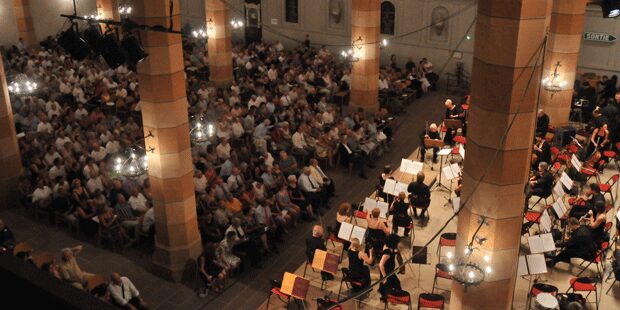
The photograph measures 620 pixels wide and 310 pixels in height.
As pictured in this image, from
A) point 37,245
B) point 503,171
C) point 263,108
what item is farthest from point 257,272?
point 263,108

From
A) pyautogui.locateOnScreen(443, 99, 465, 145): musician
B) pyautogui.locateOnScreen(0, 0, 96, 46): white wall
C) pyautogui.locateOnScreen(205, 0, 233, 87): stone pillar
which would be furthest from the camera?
pyautogui.locateOnScreen(0, 0, 96, 46): white wall

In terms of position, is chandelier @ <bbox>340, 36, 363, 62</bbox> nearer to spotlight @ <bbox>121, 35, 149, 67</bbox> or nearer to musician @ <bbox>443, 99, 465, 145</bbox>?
musician @ <bbox>443, 99, 465, 145</bbox>

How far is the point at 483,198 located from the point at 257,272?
202 inches

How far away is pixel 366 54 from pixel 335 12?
841 cm

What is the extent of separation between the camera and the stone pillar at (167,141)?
1034 cm

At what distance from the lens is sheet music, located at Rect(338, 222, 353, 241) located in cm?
1107

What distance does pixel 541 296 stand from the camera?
361 inches

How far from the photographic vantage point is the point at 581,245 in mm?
10711

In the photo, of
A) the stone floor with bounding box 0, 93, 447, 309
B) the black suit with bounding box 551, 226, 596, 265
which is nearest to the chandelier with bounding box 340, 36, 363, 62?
the stone floor with bounding box 0, 93, 447, 309

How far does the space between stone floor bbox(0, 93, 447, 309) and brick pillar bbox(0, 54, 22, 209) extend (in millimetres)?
415

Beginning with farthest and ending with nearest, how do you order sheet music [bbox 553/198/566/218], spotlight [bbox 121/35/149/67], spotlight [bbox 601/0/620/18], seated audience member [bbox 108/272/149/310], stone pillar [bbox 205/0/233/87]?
stone pillar [bbox 205/0/233/87] < sheet music [bbox 553/198/566/218] < spotlight [bbox 601/0/620/18] < seated audience member [bbox 108/272/149/310] < spotlight [bbox 121/35/149/67]

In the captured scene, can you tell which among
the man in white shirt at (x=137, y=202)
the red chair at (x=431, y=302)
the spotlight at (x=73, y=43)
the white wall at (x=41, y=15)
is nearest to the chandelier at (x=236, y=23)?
the white wall at (x=41, y=15)

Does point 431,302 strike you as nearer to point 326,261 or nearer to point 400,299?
point 400,299

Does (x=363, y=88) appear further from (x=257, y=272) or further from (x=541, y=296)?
(x=541, y=296)
